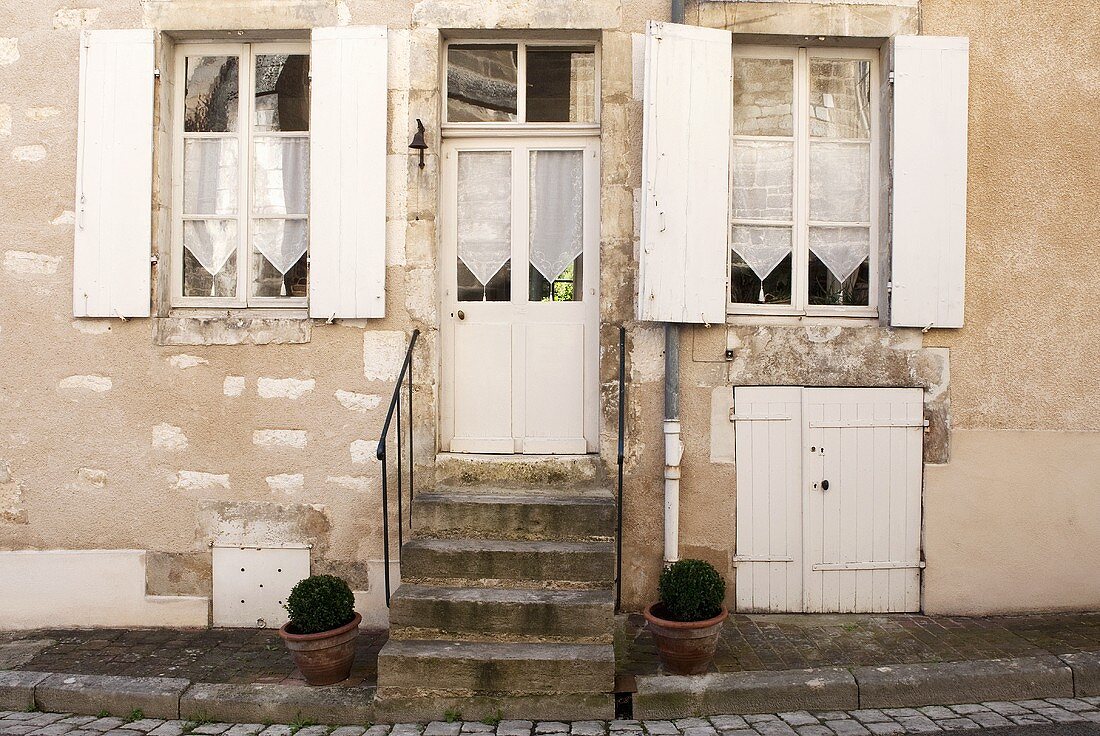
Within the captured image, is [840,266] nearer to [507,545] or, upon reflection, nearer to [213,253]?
[507,545]

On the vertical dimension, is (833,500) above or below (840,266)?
below

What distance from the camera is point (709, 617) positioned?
371 centimetres

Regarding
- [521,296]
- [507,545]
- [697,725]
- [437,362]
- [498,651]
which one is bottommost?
[697,725]

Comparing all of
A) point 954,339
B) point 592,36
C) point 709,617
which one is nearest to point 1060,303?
point 954,339

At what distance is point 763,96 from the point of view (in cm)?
477

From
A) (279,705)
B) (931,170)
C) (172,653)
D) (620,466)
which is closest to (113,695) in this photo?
(172,653)

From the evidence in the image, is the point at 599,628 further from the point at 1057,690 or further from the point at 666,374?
the point at 1057,690

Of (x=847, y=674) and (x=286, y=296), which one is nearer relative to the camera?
(x=847, y=674)

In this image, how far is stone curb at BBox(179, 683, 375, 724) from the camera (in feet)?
11.6

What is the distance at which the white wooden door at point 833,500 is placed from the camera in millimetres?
4543

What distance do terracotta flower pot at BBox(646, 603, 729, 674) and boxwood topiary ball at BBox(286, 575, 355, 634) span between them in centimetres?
150

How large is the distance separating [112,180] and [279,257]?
100 cm

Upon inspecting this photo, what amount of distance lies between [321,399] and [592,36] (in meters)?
2.67

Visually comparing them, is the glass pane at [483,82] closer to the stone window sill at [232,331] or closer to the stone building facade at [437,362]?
the stone building facade at [437,362]
